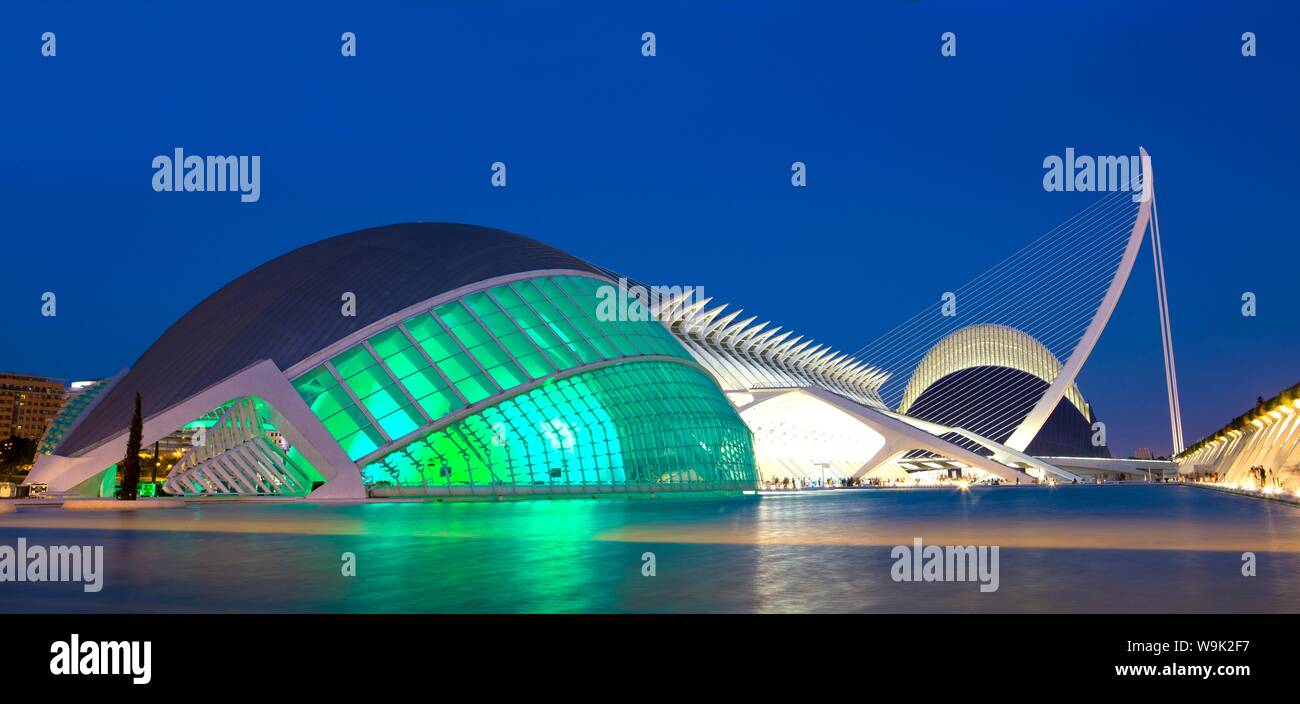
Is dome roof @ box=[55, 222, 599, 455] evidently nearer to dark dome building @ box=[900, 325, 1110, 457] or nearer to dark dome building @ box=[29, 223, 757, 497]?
dark dome building @ box=[29, 223, 757, 497]

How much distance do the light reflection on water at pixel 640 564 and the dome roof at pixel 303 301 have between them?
13961 millimetres

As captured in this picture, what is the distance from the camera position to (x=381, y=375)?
3356 cm

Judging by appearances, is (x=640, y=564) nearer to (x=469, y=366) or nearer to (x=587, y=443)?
(x=469, y=366)

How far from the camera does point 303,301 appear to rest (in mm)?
36562

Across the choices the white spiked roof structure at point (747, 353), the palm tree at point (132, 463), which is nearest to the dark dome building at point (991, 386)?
the white spiked roof structure at point (747, 353)

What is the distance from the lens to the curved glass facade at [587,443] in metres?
33.1

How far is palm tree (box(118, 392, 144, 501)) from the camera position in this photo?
3056 centimetres

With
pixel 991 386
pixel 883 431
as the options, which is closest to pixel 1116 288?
pixel 883 431

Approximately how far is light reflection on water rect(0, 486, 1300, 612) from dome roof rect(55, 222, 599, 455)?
13961mm

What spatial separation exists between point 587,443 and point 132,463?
14.7 metres

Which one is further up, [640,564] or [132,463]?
[132,463]

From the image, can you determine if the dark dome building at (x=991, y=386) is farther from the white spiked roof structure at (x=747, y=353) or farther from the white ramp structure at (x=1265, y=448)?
the white ramp structure at (x=1265, y=448)
